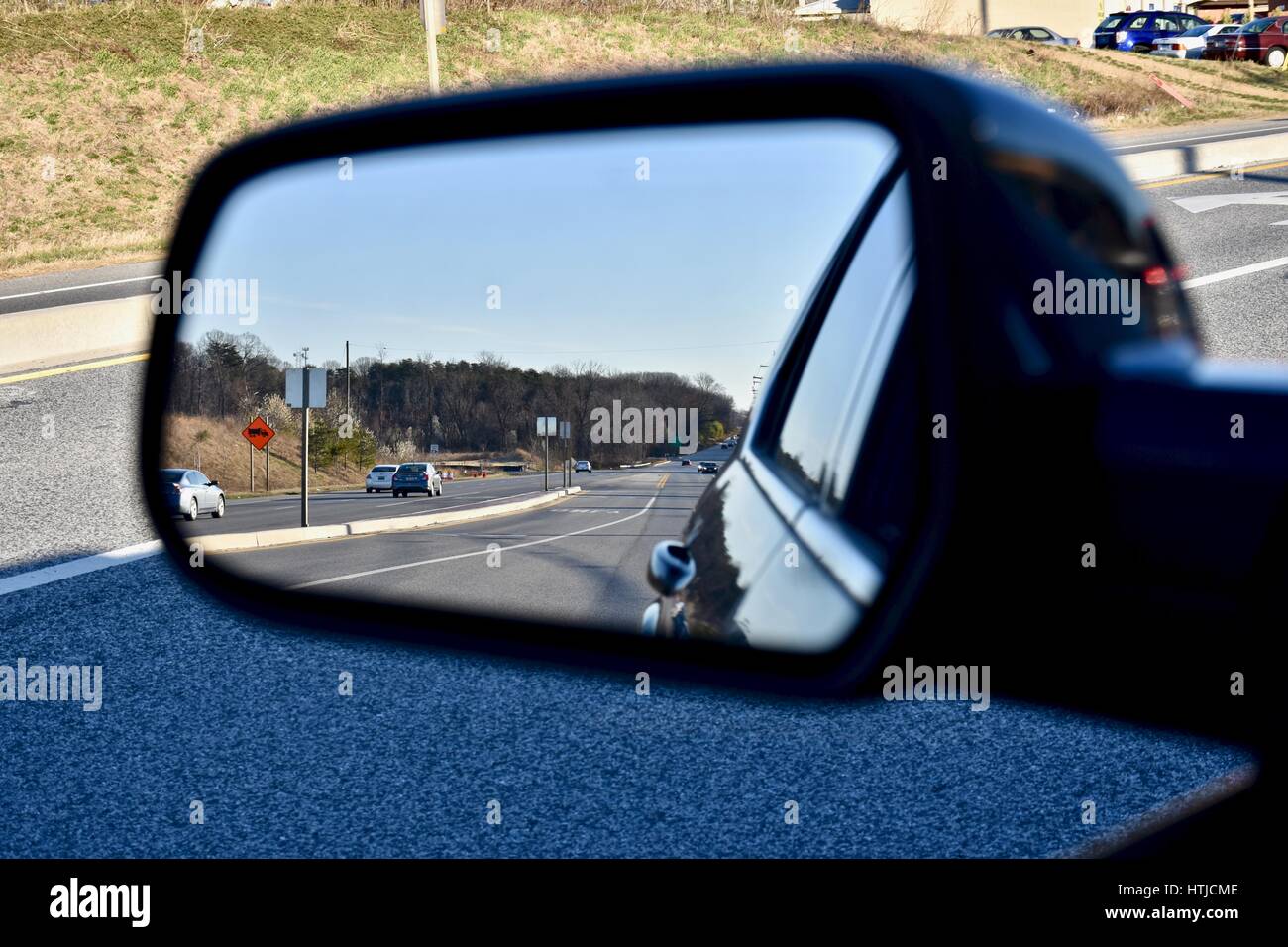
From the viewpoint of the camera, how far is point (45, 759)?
4.69 meters

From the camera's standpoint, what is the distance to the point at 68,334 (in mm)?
13703

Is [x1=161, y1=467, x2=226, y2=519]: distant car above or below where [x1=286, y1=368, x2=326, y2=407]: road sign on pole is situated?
below

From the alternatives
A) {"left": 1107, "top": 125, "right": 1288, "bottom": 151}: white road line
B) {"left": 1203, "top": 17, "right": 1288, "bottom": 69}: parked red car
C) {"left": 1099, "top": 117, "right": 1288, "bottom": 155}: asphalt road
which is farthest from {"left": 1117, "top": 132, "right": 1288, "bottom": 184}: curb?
{"left": 1203, "top": 17, "right": 1288, "bottom": 69}: parked red car

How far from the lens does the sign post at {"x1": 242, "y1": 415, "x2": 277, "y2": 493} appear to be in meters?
1.92

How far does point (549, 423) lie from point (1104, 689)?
743 mm

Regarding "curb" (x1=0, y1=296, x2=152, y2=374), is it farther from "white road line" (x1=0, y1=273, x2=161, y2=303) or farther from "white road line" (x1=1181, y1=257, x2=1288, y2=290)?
"white road line" (x1=1181, y1=257, x2=1288, y2=290)

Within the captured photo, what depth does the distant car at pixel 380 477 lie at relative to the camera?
5.61 ft

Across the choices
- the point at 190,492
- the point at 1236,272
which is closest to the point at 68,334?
the point at 1236,272

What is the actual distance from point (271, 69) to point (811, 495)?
109 feet

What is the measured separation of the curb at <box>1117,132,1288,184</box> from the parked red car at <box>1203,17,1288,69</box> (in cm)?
2222

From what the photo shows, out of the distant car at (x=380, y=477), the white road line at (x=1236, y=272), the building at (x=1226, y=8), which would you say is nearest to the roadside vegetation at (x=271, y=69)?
Result: the white road line at (x=1236, y=272)

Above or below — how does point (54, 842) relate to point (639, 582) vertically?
below
